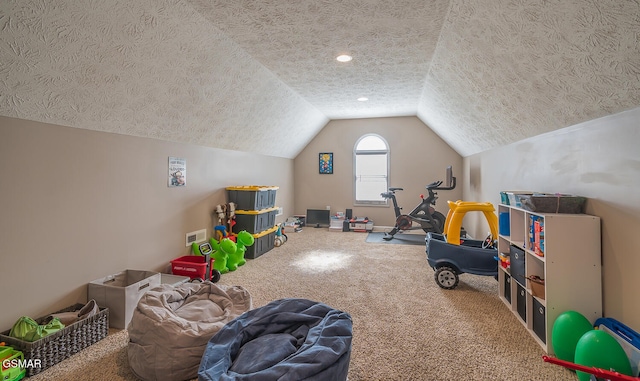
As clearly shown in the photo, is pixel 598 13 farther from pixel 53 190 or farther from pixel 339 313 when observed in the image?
pixel 53 190

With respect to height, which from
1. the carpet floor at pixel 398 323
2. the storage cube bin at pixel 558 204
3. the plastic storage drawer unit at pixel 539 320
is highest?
the storage cube bin at pixel 558 204

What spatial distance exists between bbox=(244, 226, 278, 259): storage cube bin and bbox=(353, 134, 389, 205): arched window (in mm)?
2546

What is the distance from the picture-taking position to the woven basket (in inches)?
69.6

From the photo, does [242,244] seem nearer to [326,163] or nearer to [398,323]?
[398,323]

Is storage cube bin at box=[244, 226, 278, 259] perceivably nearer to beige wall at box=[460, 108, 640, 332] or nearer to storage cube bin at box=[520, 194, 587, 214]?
storage cube bin at box=[520, 194, 587, 214]

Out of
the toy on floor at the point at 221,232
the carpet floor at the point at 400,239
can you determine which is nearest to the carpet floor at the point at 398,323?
the toy on floor at the point at 221,232

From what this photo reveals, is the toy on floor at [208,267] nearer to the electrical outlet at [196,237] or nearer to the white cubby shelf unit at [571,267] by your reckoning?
the electrical outlet at [196,237]

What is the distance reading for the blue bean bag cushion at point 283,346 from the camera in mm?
1298

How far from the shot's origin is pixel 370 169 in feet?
22.1

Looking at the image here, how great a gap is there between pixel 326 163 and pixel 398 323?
16.0 feet

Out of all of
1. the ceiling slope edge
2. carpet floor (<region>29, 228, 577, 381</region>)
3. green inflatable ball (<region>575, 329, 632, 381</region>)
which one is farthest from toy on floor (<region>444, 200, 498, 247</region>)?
the ceiling slope edge

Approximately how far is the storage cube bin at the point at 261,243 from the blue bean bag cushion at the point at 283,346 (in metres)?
2.54

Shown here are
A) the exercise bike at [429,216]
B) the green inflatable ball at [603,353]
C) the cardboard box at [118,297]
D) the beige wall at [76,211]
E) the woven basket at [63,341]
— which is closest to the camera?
the green inflatable ball at [603,353]

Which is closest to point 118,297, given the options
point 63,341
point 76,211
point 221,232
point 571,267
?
point 63,341
